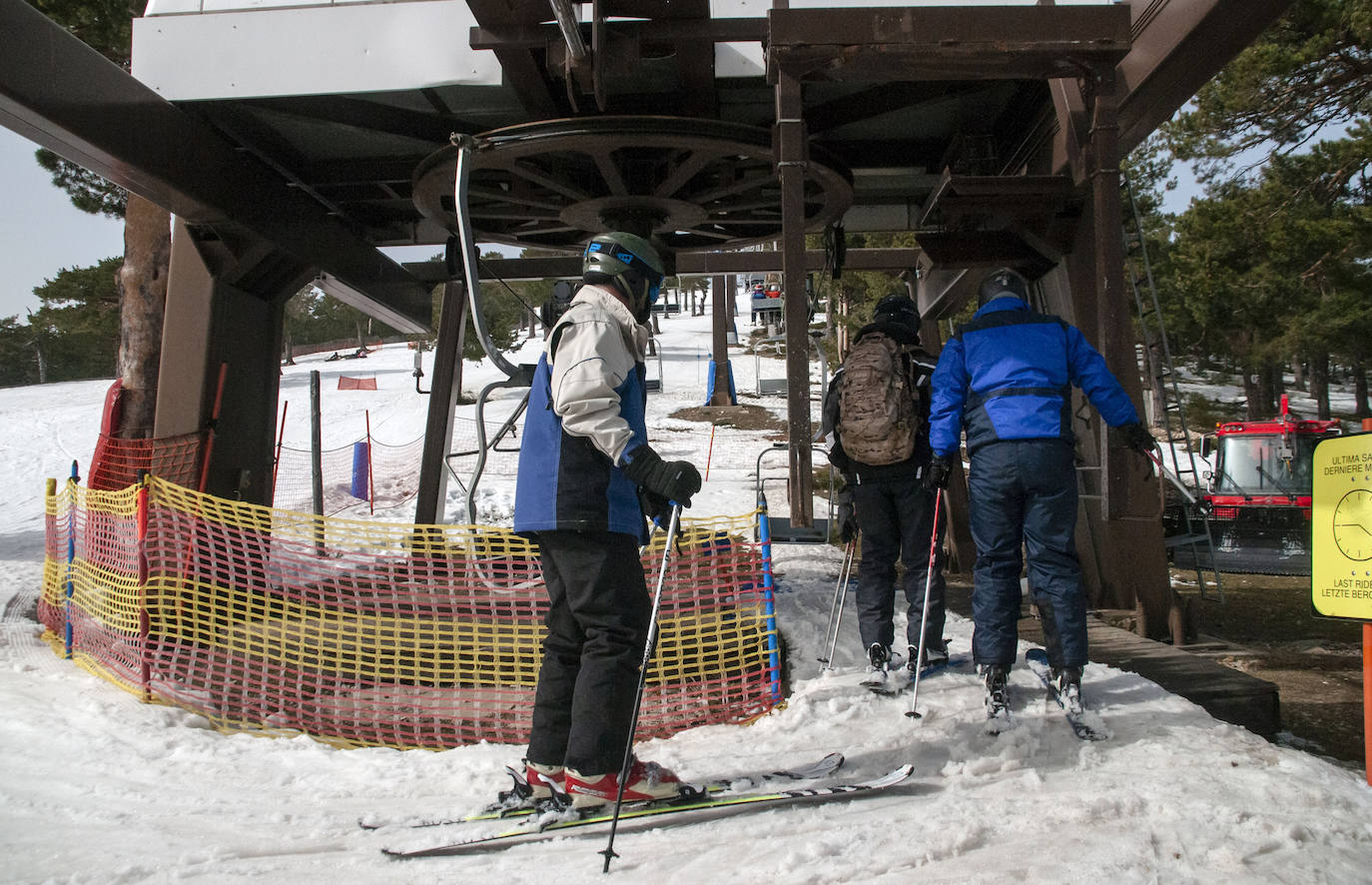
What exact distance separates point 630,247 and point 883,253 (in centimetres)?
612

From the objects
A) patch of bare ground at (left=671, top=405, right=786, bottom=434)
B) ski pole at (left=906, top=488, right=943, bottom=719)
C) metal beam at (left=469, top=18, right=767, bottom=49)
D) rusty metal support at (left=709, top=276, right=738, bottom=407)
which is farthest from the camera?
rusty metal support at (left=709, top=276, right=738, bottom=407)

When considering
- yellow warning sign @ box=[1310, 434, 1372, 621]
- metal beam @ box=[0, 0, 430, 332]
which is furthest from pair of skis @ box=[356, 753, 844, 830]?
metal beam @ box=[0, 0, 430, 332]

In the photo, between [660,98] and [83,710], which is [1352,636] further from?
[83,710]

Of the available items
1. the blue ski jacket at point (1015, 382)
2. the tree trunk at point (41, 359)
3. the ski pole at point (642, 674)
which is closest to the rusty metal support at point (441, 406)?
the blue ski jacket at point (1015, 382)

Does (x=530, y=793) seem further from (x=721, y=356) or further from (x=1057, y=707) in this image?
(x=721, y=356)

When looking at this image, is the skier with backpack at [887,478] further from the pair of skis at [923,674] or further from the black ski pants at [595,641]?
the black ski pants at [595,641]

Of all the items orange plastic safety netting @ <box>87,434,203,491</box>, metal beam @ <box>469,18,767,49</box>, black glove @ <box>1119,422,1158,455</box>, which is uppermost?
→ metal beam @ <box>469,18,767,49</box>

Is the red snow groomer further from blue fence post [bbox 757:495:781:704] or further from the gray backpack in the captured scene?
blue fence post [bbox 757:495:781:704]

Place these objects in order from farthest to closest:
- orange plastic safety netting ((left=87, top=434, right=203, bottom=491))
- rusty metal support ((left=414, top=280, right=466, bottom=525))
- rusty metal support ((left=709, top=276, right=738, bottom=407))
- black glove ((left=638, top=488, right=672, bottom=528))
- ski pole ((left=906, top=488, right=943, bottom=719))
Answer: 1. rusty metal support ((left=709, top=276, right=738, bottom=407))
2. rusty metal support ((left=414, top=280, right=466, bottom=525))
3. orange plastic safety netting ((left=87, top=434, right=203, bottom=491))
4. ski pole ((left=906, top=488, right=943, bottom=719))
5. black glove ((left=638, top=488, right=672, bottom=528))

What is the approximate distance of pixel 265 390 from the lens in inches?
284

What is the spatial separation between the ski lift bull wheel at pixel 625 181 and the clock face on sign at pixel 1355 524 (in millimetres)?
2644

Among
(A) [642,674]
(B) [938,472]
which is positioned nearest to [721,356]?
(B) [938,472]

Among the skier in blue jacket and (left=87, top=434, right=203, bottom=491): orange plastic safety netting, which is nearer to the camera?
the skier in blue jacket

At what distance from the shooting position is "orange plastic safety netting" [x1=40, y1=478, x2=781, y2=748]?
13.6 feet
